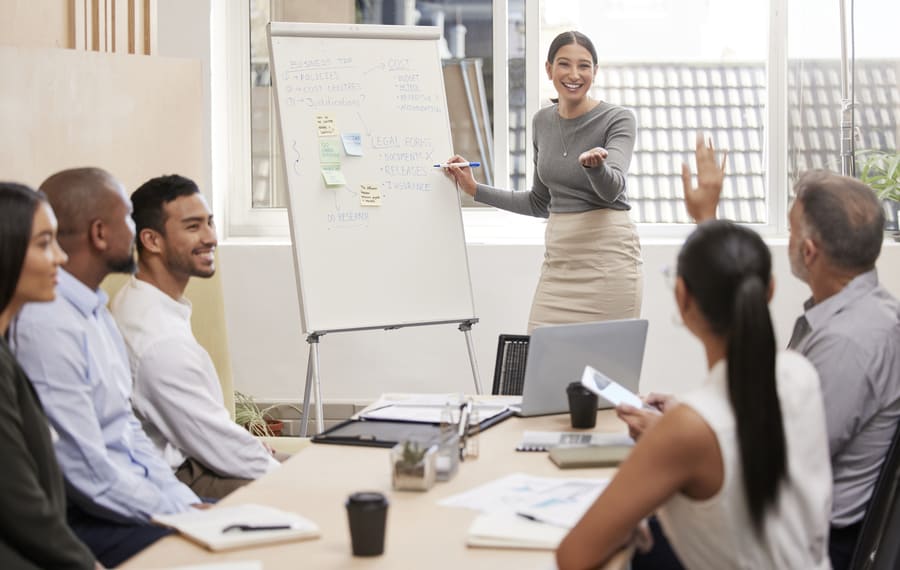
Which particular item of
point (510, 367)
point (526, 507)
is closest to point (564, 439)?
point (526, 507)

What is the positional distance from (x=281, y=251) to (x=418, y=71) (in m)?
1.18

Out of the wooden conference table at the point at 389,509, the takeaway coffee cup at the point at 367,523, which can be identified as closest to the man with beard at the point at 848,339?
the wooden conference table at the point at 389,509

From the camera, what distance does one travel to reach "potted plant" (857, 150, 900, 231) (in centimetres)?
478

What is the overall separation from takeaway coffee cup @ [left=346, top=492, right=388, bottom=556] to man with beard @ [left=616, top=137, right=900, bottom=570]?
0.81m

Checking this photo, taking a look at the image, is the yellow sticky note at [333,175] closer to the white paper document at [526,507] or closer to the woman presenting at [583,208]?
the woman presenting at [583,208]

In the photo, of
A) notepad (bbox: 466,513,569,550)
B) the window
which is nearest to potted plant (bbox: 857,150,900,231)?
the window

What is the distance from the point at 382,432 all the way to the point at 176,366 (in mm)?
508

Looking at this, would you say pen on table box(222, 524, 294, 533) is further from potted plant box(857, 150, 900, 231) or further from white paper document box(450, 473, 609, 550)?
potted plant box(857, 150, 900, 231)

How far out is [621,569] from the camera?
5.39 ft

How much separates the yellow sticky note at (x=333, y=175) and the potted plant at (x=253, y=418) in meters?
1.19

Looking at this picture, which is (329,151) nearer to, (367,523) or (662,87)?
(662,87)

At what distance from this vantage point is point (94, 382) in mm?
2191

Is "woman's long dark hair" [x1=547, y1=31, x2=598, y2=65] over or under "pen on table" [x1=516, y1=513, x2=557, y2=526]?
over

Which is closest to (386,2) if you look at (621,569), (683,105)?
(683,105)
